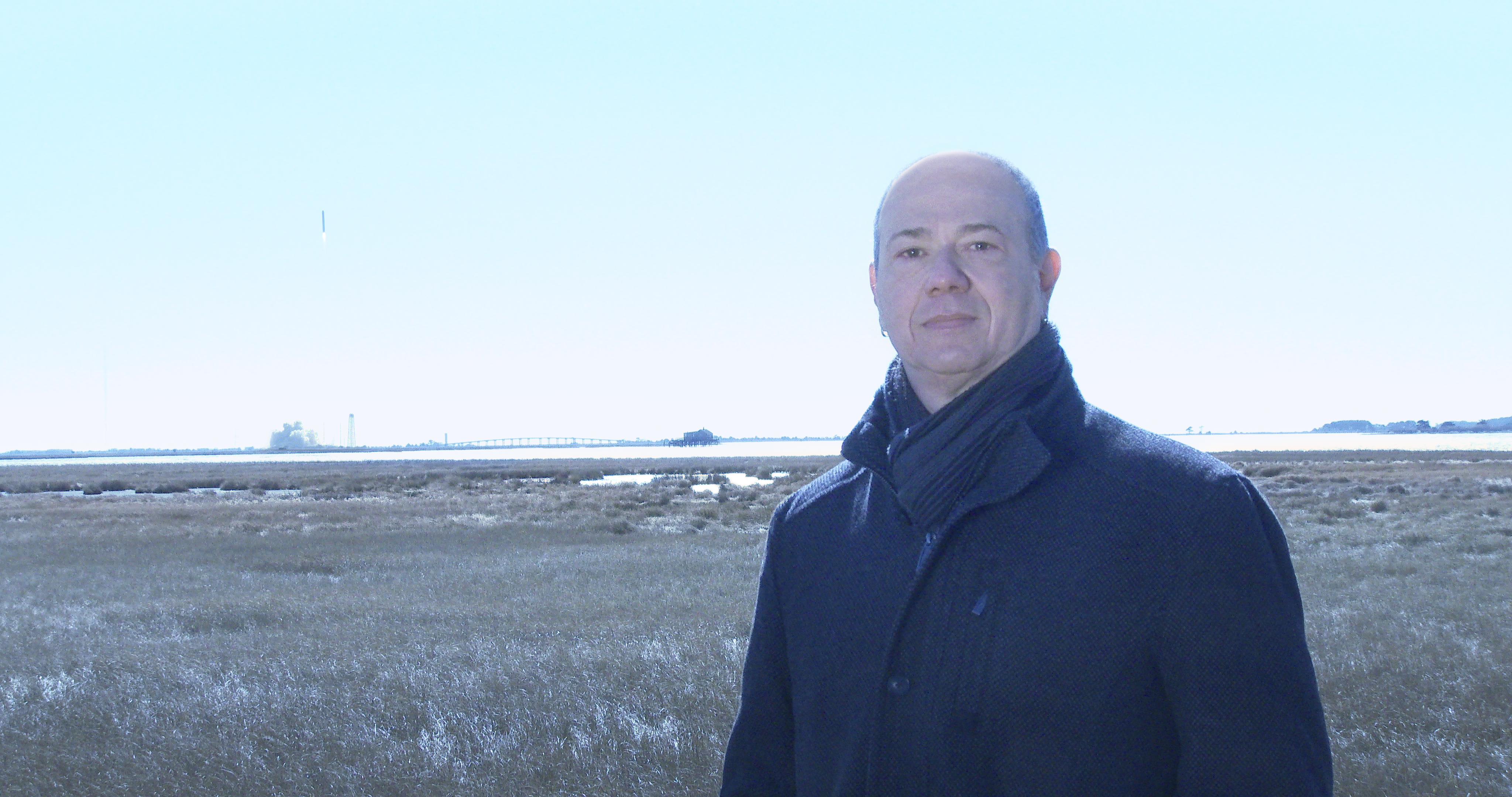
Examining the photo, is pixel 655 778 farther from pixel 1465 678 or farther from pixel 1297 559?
pixel 1297 559

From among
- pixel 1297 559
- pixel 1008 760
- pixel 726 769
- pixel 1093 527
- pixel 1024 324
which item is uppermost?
pixel 1024 324

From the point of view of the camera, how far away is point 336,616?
12297 millimetres

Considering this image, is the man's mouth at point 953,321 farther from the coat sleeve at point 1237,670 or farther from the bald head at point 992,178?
the coat sleeve at point 1237,670

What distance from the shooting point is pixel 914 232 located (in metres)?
1.85

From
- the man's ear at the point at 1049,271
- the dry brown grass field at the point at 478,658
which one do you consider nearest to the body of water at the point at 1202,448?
the dry brown grass field at the point at 478,658

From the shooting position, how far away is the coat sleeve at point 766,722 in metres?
2.06

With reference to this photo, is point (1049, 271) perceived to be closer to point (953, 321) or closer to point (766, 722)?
point (953, 321)

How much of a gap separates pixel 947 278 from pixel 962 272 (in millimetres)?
35

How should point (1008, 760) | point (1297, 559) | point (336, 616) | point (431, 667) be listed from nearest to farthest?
point (1008, 760) → point (431, 667) → point (336, 616) → point (1297, 559)

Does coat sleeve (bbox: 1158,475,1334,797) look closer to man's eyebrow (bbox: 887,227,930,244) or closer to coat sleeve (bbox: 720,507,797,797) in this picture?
man's eyebrow (bbox: 887,227,930,244)

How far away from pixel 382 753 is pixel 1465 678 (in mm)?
7912

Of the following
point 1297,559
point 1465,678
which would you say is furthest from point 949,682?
point 1297,559

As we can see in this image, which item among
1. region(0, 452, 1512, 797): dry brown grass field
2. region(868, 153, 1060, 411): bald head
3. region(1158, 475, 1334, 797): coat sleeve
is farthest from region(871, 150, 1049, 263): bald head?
region(0, 452, 1512, 797): dry brown grass field

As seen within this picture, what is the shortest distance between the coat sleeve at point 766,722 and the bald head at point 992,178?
2.51ft
